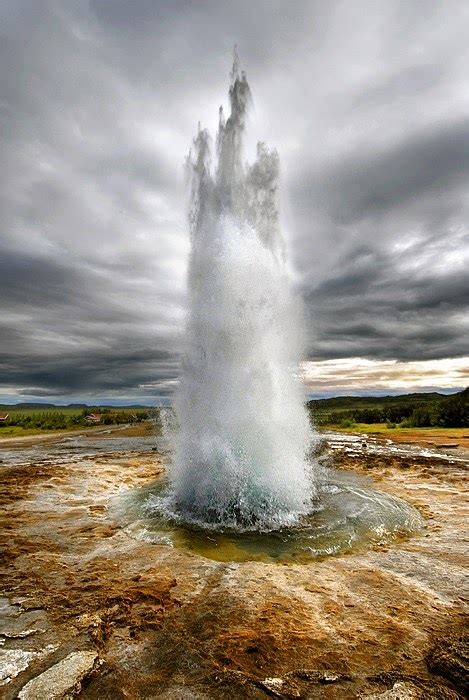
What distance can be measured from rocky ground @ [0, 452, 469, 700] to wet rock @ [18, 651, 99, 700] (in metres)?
0.01

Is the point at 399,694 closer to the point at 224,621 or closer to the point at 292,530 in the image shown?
the point at 224,621

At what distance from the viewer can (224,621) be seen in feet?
14.2

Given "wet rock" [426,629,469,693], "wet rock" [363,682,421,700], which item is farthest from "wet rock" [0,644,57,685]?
"wet rock" [426,629,469,693]

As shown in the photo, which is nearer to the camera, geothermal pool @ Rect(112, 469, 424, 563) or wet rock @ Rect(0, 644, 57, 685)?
wet rock @ Rect(0, 644, 57, 685)

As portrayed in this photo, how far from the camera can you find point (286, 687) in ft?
10.8

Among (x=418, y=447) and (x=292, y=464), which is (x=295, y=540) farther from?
(x=418, y=447)

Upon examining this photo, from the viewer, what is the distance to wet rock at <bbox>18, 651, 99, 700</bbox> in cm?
319

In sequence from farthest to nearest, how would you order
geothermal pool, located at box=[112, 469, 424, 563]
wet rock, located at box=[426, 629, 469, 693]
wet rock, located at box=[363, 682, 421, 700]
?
geothermal pool, located at box=[112, 469, 424, 563] < wet rock, located at box=[426, 629, 469, 693] < wet rock, located at box=[363, 682, 421, 700]

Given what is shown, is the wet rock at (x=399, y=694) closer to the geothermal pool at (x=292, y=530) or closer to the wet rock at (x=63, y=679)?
the wet rock at (x=63, y=679)

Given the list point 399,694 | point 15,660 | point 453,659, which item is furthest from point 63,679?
point 453,659

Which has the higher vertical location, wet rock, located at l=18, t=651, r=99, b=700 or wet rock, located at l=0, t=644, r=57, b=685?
wet rock, located at l=0, t=644, r=57, b=685

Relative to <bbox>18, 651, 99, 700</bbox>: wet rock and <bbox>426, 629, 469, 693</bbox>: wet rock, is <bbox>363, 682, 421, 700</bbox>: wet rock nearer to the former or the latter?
<bbox>426, 629, 469, 693</bbox>: wet rock

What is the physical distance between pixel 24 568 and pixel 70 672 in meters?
2.96

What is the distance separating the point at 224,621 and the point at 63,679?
5.43ft
